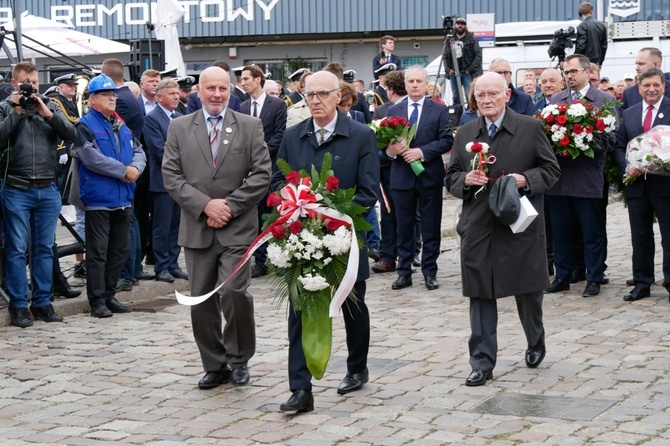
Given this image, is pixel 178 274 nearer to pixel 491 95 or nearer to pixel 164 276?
pixel 164 276

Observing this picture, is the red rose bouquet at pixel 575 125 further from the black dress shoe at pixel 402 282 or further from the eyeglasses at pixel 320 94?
the eyeglasses at pixel 320 94

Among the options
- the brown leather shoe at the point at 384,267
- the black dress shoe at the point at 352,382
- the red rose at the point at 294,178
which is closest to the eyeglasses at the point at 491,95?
the red rose at the point at 294,178

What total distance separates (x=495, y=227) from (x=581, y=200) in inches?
155

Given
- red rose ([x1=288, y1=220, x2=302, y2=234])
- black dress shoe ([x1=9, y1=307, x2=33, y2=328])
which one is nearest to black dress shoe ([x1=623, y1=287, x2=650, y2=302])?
red rose ([x1=288, y1=220, x2=302, y2=234])

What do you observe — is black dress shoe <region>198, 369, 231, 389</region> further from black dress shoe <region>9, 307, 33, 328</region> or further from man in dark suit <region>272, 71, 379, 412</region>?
black dress shoe <region>9, 307, 33, 328</region>

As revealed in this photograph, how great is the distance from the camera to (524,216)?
7.66 metres

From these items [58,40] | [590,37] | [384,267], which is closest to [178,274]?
[384,267]

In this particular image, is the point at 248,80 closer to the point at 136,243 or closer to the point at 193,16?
the point at 136,243

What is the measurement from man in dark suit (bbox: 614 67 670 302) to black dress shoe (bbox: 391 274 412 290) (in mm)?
2344

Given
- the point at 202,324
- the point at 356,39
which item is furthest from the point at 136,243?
the point at 356,39

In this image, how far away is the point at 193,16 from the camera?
40.1m

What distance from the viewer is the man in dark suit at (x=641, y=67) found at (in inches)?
478

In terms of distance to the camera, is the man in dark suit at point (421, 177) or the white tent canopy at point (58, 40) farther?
the white tent canopy at point (58, 40)

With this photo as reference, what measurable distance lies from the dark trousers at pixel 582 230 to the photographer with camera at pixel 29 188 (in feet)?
16.4
